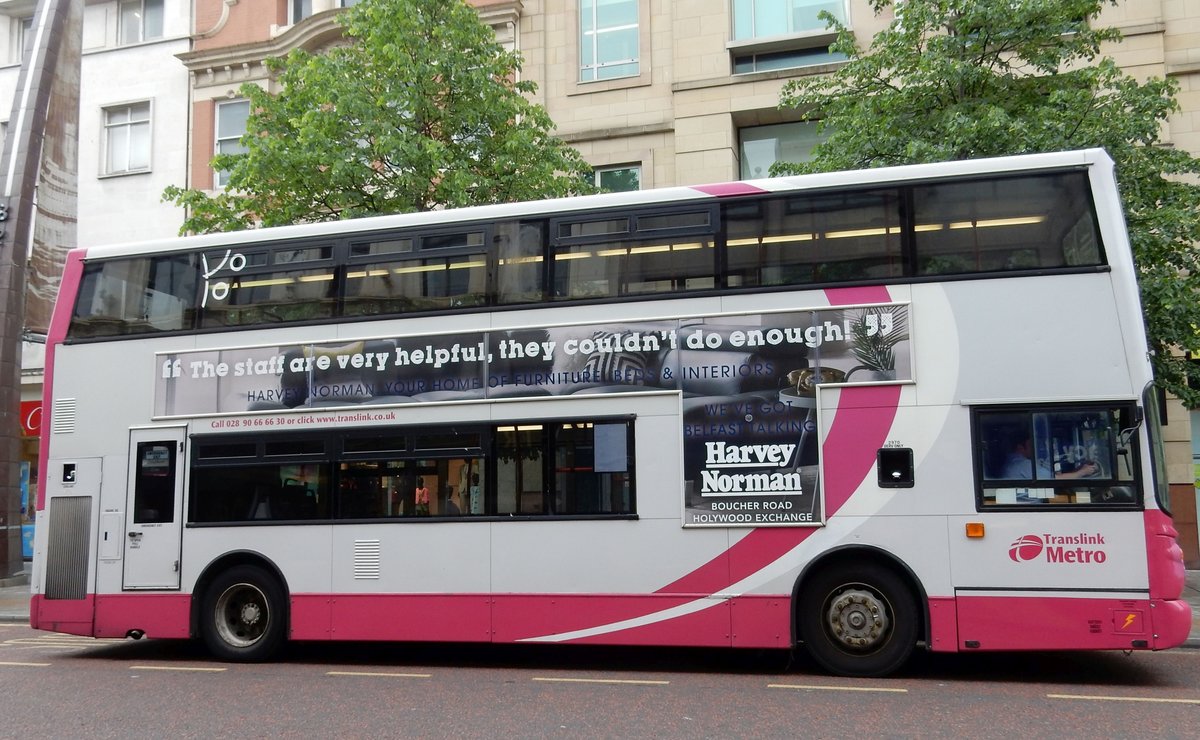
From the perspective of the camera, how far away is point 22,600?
16.6 m

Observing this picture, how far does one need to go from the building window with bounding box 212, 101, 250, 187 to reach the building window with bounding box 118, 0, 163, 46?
308cm

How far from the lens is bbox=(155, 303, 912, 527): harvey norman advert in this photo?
28.8 feet

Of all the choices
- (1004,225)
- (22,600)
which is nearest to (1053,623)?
(1004,225)

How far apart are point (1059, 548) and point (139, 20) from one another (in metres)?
24.7

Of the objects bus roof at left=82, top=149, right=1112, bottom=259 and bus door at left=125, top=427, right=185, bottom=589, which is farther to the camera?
bus door at left=125, top=427, right=185, bottom=589

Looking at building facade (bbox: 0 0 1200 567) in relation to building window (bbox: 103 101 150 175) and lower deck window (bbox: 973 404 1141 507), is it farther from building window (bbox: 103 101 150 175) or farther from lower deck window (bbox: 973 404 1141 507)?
lower deck window (bbox: 973 404 1141 507)

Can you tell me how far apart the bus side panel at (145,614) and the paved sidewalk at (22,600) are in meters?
5.25

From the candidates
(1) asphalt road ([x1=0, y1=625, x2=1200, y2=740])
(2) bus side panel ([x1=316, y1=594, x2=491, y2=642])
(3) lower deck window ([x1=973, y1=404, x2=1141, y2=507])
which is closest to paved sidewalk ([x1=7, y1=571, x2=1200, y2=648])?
(1) asphalt road ([x1=0, y1=625, x2=1200, y2=740])

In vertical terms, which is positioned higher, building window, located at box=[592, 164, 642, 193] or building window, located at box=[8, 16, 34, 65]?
building window, located at box=[8, 16, 34, 65]

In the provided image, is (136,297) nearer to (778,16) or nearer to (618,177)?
(618,177)

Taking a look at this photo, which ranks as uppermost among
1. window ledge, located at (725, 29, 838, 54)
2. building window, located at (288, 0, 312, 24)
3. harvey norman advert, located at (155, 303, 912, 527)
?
building window, located at (288, 0, 312, 24)

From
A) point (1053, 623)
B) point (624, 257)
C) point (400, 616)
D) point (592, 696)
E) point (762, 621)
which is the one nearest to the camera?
point (592, 696)

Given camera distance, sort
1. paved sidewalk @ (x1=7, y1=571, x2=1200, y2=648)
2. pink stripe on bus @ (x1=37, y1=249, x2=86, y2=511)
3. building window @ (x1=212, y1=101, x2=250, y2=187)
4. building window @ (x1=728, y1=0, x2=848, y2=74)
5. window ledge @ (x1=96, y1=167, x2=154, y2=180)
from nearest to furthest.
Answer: pink stripe on bus @ (x1=37, y1=249, x2=86, y2=511) < paved sidewalk @ (x1=7, y1=571, x2=1200, y2=648) < building window @ (x1=728, y1=0, x2=848, y2=74) < building window @ (x1=212, y1=101, x2=250, y2=187) < window ledge @ (x1=96, y1=167, x2=154, y2=180)

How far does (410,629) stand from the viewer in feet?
31.8
